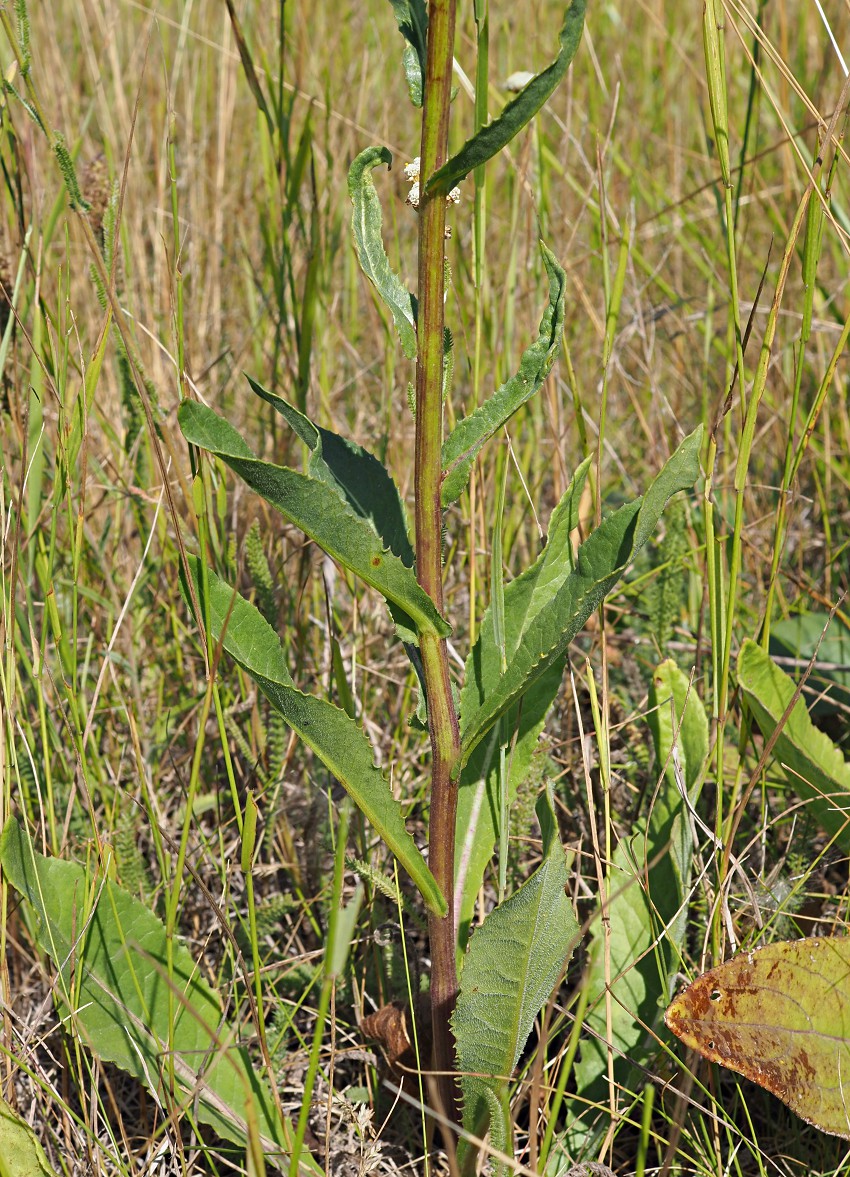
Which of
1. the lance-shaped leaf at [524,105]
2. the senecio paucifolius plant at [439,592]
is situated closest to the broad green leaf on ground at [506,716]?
the senecio paucifolius plant at [439,592]

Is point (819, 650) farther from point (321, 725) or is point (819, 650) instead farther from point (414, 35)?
point (414, 35)

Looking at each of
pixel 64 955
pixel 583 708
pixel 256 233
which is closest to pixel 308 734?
pixel 64 955

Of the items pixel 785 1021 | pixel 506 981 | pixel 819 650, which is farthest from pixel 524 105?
pixel 819 650

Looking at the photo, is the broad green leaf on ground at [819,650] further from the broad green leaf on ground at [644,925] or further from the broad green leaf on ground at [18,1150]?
the broad green leaf on ground at [18,1150]

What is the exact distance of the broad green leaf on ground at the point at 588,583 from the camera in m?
0.87

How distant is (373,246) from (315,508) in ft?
0.85

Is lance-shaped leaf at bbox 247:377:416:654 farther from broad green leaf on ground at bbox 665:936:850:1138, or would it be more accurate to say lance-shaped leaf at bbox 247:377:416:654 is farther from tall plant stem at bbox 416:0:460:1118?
broad green leaf on ground at bbox 665:936:850:1138

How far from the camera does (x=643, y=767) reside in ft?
4.80

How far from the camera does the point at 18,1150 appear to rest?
97 cm

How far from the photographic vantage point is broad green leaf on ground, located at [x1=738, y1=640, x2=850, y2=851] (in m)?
1.17

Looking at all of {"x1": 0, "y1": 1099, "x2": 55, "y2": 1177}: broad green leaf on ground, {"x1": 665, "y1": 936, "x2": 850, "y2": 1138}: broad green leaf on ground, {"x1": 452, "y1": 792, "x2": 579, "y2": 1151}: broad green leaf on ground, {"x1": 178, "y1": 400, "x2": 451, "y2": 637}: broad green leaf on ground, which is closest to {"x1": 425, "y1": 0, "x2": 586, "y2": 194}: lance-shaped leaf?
{"x1": 178, "y1": 400, "x2": 451, "y2": 637}: broad green leaf on ground

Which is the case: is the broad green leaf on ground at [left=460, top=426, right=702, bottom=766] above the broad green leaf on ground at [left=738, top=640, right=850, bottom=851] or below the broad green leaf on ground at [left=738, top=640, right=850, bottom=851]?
above

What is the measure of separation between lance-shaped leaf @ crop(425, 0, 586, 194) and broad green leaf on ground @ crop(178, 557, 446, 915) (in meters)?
0.40

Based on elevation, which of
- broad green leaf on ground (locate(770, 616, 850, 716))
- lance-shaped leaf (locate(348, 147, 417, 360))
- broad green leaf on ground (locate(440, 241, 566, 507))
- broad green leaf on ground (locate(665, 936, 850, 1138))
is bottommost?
broad green leaf on ground (locate(665, 936, 850, 1138))
